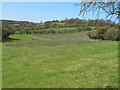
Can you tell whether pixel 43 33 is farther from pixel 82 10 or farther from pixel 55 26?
pixel 82 10

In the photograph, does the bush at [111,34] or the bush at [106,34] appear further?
the bush at [106,34]

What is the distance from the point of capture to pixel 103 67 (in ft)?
40.0

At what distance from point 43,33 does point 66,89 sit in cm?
6442

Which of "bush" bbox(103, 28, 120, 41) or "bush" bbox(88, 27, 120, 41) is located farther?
"bush" bbox(88, 27, 120, 41)

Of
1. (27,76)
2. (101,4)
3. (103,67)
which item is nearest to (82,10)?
(101,4)

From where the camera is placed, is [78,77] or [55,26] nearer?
[78,77]

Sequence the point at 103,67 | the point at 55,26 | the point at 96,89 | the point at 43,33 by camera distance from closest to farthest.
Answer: the point at 96,89 < the point at 103,67 < the point at 43,33 < the point at 55,26

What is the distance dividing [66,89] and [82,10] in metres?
4.65

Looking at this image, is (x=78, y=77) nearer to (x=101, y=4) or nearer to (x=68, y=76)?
(x=68, y=76)

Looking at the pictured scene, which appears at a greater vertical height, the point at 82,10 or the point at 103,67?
the point at 82,10

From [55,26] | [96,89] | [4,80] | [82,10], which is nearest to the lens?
[82,10]

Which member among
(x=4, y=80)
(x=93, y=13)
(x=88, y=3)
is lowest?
(x=4, y=80)

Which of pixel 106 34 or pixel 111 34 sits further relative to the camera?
pixel 106 34

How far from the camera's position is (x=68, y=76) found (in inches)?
412
